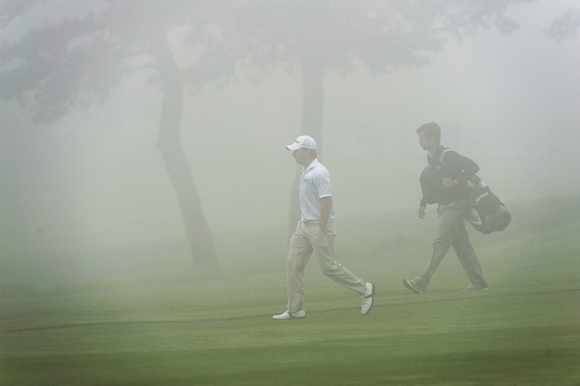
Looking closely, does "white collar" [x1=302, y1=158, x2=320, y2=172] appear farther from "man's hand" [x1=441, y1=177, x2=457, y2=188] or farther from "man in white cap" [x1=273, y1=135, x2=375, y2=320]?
"man's hand" [x1=441, y1=177, x2=457, y2=188]

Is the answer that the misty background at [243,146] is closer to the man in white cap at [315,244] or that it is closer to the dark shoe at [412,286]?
the man in white cap at [315,244]

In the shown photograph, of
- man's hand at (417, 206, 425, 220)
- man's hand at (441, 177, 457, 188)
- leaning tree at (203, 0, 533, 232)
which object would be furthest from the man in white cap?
man's hand at (441, 177, 457, 188)

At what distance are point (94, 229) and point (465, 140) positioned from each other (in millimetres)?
2043

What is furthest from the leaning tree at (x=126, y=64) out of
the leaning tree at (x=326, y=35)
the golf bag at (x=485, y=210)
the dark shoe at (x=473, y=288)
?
the golf bag at (x=485, y=210)

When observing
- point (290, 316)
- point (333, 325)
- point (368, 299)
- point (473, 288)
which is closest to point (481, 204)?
point (473, 288)

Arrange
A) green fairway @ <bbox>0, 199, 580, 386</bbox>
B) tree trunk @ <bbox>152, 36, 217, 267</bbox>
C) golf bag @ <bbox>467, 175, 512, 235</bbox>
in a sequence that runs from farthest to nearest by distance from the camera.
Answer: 1. golf bag @ <bbox>467, 175, 512, 235</bbox>
2. tree trunk @ <bbox>152, 36, 217, 267</bbox>
3. green fairway @ <bbox>0, 199, 580, 386</bbox>

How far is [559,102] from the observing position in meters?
4.85

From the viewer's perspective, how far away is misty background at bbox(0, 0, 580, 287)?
14.0 feet

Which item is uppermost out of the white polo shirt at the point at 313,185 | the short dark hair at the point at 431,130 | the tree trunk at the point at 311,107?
the tree trunk at the point at 311,107

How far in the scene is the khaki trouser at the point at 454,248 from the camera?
15.1 feet

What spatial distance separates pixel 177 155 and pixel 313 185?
0.75m

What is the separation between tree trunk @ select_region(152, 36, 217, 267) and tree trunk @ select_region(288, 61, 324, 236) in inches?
21.6

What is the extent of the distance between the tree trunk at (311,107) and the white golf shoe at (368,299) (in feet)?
1.92

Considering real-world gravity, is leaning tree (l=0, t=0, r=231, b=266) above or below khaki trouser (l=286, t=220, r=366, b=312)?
above
